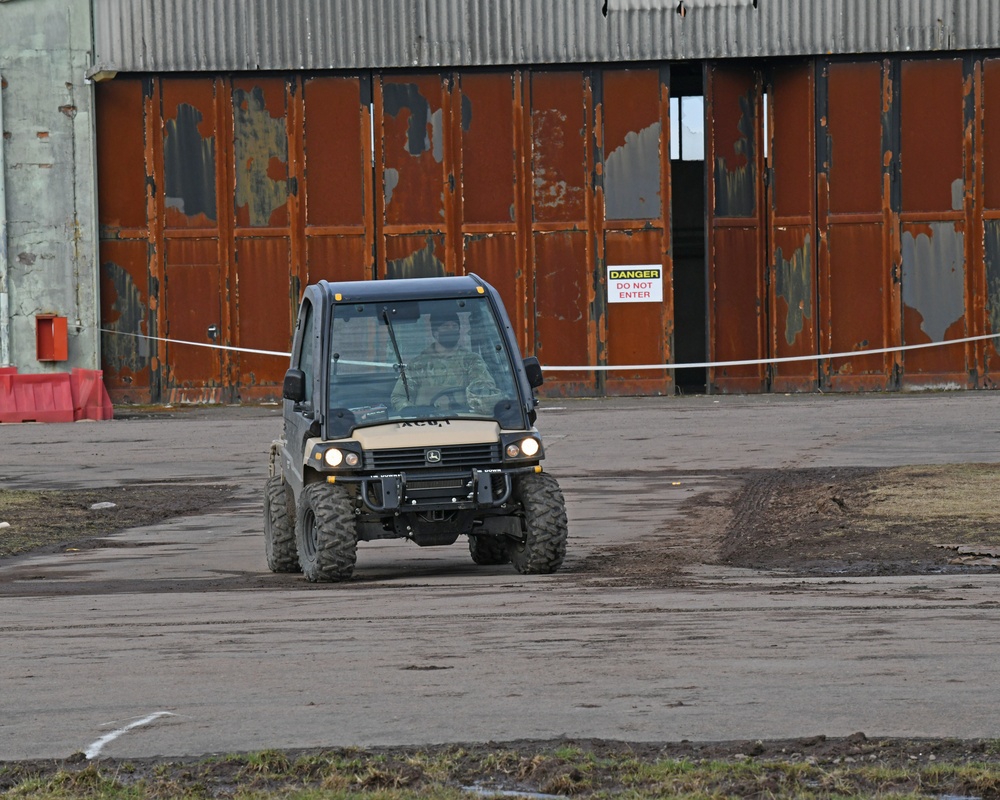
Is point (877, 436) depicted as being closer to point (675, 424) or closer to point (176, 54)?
point (675, 424)

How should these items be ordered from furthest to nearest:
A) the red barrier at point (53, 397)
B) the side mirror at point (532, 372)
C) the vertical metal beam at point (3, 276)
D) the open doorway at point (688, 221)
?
1. the open doorway at point (688, 221)
2. the vertical metal beam at point (3, 276)
3. the red barrier at point (53, 397)
4. the side mirror at point (532, 372)

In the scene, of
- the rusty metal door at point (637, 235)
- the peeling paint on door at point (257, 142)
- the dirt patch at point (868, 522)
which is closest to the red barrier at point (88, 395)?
the peeling paint on door at point (257, 142)

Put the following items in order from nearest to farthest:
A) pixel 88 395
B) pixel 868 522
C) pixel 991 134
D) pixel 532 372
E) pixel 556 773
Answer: pixel 556 773 < pixel 532 372 < pixel 868 522 < pixel 88 395 < pixel 991 134

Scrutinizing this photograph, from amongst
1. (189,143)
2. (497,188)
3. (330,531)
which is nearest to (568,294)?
(497,188)

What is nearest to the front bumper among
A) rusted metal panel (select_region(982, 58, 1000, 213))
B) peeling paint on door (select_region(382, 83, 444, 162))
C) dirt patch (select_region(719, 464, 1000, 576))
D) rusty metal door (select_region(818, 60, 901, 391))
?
dirt patch (select_region(719, 464, 1000, 576))

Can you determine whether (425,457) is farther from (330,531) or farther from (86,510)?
(86,510)

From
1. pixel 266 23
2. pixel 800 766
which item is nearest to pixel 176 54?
pixel 266 23

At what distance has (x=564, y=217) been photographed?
3344 cm

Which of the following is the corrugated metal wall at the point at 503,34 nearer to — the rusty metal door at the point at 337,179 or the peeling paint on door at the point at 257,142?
the rusty metal door at the point at 337,179

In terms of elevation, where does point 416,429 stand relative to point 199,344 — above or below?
below

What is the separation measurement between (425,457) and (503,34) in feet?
75.0

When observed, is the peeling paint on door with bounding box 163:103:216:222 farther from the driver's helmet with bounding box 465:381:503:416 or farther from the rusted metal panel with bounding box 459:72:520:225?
the driver's helmet with bounding box 465:381:503:416

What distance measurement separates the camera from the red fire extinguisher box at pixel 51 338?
1294 inches

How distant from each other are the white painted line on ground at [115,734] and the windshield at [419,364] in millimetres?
4740
